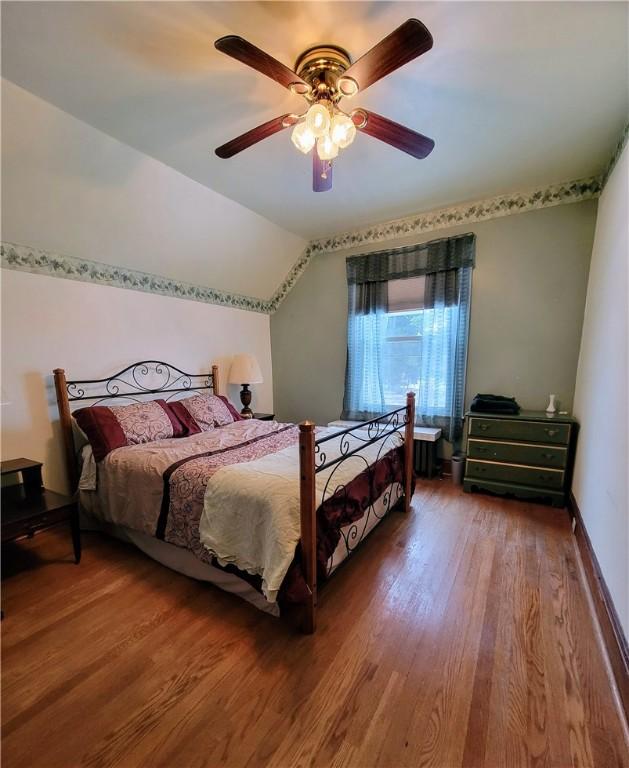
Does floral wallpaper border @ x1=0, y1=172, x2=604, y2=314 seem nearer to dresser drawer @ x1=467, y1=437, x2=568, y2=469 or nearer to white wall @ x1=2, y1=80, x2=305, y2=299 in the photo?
white wall @ x1=2, y1=80, x2=305, y2=299

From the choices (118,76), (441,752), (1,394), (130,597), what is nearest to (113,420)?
(1,394)

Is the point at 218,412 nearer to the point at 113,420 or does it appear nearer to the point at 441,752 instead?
the point at 113,420

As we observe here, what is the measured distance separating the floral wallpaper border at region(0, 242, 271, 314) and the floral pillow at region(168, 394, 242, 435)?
1.17 m

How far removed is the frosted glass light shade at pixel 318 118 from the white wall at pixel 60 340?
90.9 inches

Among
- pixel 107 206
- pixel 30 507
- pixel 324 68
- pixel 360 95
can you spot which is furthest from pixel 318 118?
pixel 30 507

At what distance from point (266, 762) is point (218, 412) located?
2501 mm

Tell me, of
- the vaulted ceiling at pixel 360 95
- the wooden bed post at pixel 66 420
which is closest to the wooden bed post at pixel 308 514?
the vaulted ceiling at pixel 360 95

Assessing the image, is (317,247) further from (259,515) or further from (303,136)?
(259,515)

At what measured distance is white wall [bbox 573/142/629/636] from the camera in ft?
5.05

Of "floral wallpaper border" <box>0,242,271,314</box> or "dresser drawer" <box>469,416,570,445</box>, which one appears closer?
"floral wallpaper border" <box>0,242,271,314</box>

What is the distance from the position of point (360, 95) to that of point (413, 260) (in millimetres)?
1893

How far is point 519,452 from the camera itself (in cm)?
288

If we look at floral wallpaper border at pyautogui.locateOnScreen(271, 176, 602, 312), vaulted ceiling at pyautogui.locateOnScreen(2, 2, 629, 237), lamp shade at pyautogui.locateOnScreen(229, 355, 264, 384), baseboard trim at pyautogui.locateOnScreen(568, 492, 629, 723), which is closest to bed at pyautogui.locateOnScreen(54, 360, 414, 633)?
lamp shade at pyautogui.locateOnScreen(229, 355, 264, 384)

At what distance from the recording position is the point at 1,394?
224 cm
